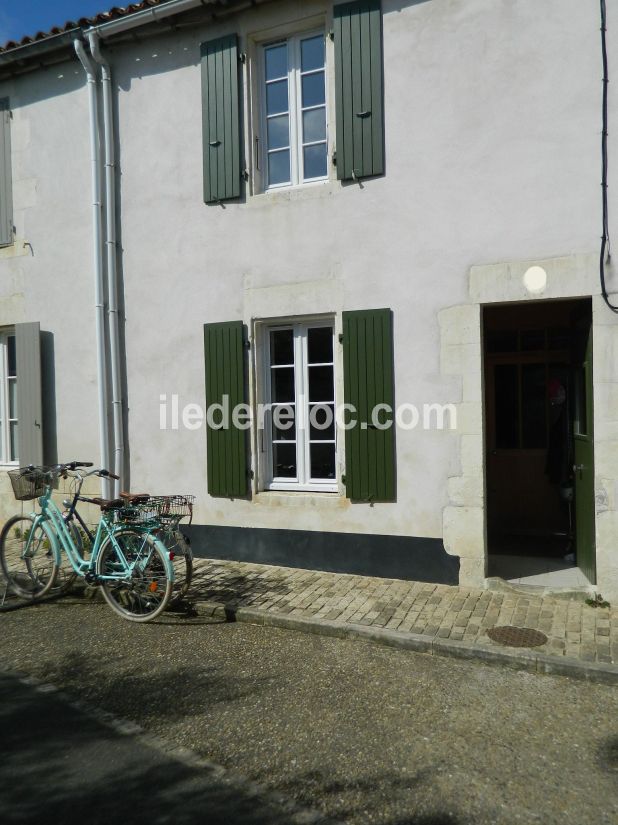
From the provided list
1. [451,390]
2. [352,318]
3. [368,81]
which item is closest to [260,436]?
[352,318]

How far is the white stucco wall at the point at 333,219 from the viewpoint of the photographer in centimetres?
565

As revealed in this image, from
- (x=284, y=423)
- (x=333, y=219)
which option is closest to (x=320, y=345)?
(x=284, y=423)

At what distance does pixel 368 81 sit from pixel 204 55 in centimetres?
189

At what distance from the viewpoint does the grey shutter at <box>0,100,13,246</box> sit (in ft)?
27.2

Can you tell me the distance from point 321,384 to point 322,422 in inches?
14.9

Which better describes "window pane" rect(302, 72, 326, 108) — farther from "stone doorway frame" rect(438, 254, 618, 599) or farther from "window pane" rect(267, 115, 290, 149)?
"stone doorway frame" rect(438, 254, 618, 599)

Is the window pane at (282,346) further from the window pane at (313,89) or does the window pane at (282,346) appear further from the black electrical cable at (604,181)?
the black electrical cable at (604,181)

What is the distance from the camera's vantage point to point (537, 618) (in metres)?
5.15

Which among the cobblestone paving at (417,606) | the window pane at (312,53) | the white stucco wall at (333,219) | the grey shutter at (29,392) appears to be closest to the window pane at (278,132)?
the window pane at (312,53)

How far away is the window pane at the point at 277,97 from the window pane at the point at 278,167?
42 centimetres

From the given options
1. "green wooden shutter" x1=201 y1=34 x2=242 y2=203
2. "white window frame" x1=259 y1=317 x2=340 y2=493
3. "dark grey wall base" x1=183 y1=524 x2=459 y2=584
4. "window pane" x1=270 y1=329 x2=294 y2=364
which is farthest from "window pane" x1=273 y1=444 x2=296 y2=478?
"green wooden shutter" x1=201 y1=34 x2=242 y2=203

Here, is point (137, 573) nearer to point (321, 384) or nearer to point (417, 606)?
point (417, 606)

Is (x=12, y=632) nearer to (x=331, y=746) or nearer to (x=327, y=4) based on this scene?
(x=331, y=746)

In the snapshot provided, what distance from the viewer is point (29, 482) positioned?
5938mm
